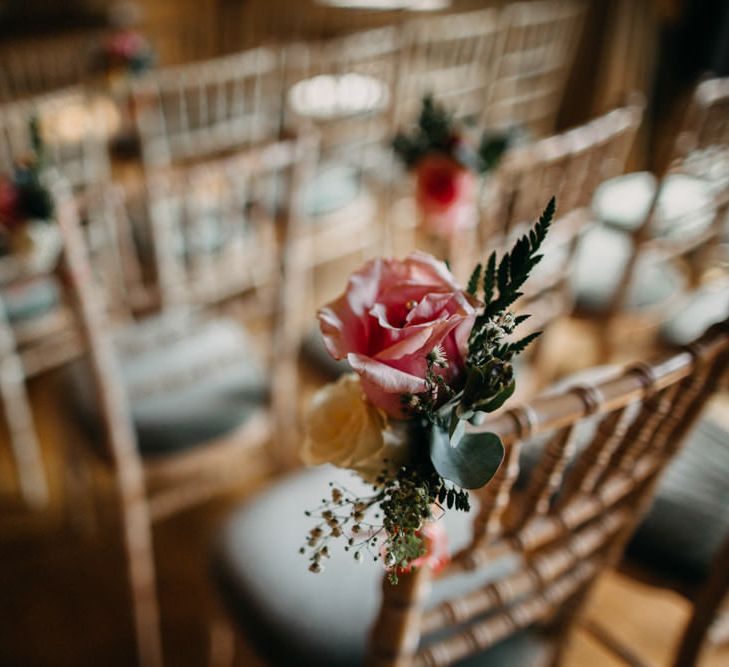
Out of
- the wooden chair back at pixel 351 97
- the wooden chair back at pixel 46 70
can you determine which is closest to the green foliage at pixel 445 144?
the wooden chair back at pixel 351 97

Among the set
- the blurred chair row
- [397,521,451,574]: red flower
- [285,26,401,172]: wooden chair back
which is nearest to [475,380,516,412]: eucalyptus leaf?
[397,521,451,574]: red flower

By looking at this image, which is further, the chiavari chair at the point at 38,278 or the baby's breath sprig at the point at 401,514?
the chiavari chair at the point at 38,278

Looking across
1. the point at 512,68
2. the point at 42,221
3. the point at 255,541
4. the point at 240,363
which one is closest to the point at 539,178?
the point at 240,363

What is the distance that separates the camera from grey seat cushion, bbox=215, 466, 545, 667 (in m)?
0.88

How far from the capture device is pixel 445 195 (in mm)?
1333

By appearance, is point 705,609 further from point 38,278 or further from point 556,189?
point 38,278

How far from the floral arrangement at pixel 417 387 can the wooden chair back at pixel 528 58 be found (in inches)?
79.5

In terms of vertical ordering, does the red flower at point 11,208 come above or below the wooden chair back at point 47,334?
above

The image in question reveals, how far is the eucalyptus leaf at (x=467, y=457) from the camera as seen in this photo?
1.73 ft

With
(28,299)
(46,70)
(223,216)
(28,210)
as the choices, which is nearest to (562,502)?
(223,216)

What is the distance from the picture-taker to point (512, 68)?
244 centimetres

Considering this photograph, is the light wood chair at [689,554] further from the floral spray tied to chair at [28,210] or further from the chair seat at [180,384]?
the floral spray tied to chair at [28,210]

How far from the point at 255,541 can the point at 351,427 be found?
0.50 metres

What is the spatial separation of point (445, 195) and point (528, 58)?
57.5 inches
